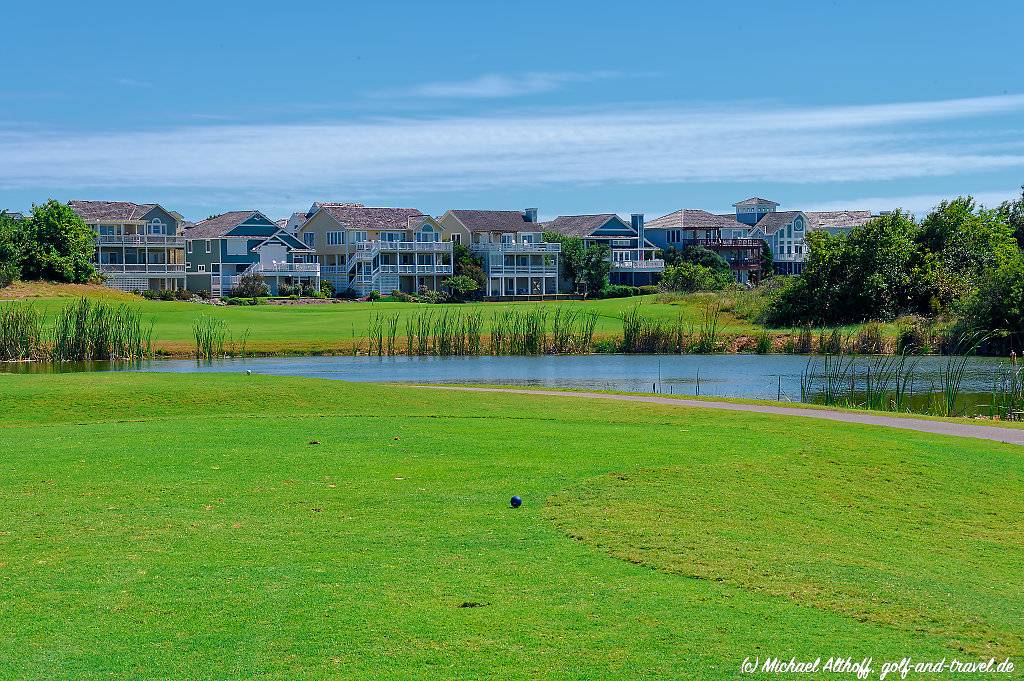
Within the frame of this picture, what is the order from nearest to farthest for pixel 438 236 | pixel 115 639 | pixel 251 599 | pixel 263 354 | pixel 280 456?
1. pixel 115 639
2. pixel 251 599
3. pixel 280 456
4. pixel 263 354
5. pixel 438 236

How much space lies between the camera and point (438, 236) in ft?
379

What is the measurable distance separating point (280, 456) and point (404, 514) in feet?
13.2

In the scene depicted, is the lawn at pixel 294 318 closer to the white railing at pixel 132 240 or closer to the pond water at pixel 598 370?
the pond water at pixel 598 370

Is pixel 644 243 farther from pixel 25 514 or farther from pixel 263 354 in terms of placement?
pixel 25 514

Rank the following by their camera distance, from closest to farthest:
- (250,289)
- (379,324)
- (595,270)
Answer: (379,324) → (250,289) → (595,270)

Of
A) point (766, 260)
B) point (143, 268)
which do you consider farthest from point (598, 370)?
point (766, 260)

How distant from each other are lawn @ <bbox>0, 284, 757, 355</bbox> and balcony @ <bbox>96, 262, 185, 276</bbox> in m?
16.1

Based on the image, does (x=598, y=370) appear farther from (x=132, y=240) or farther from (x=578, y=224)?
(x=578, y=224)

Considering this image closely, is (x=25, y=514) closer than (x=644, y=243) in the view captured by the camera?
Yes

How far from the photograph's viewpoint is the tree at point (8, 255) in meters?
83.2

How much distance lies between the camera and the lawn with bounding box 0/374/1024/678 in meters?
8.34

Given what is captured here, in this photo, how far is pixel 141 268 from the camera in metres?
105

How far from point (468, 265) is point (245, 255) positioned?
21.0 m

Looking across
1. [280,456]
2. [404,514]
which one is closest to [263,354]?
[280,456]
